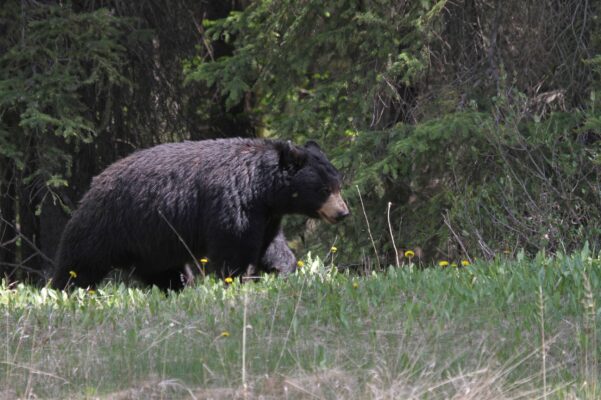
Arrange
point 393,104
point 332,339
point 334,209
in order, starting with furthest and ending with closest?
point 393,104 < point 334,209 < point 332,339

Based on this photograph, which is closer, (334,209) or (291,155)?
(291,155)

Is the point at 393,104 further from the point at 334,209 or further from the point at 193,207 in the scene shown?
the point at 193,207

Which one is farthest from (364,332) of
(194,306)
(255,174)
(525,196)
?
(525,196)

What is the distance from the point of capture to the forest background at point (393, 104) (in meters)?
10.6

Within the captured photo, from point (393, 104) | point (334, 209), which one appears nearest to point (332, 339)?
point (334, 209)

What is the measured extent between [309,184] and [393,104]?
364cm

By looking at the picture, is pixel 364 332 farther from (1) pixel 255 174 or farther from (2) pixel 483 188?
(2) pixel 483 188

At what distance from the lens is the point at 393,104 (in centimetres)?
1334

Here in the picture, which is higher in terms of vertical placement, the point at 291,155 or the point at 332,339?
the point at 332,339

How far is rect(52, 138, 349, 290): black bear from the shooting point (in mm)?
9578

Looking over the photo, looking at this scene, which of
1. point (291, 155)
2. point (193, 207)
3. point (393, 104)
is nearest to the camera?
point (193, 207)

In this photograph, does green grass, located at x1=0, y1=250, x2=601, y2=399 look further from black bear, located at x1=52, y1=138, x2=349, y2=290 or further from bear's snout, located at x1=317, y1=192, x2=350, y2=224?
bear's snout, located at x1=317, y1=192, x2=350, y2=224

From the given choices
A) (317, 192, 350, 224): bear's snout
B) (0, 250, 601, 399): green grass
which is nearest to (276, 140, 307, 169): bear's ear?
(317, 192, 350, 224): bear's snout

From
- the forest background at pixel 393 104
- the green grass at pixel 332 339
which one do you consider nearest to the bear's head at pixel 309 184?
the forest background at pixel 393 104
